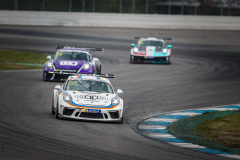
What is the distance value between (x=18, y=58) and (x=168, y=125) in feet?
53.5

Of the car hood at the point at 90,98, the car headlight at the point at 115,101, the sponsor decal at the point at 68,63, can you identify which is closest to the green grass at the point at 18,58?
the sponsor decal at the point at 68,63

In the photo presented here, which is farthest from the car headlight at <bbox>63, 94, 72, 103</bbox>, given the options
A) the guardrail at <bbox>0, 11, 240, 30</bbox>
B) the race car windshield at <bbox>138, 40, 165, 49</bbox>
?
the guardrail at <bbox>0, 11, 240, 30</bbox>

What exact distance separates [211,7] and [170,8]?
163 inches

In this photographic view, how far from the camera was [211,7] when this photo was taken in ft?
139

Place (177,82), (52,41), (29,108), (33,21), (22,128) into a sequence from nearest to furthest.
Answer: (22,128) → (29,108) → (177,82) → (52,41) → (33,21)

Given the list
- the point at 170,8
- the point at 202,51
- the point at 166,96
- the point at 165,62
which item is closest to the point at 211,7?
the point at 170,8

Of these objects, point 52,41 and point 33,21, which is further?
point 33,21

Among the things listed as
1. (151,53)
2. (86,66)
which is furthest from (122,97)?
(151,53)

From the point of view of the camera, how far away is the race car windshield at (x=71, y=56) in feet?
55.4

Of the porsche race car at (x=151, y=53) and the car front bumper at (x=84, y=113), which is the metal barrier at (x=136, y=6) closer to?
the porsche race car at (x=151, y=53)

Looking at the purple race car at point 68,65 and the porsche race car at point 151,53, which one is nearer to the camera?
the purple race car at point 68,65

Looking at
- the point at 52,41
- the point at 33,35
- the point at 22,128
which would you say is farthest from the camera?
the point at 33,35

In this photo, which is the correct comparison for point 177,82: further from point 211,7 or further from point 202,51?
point 211,7

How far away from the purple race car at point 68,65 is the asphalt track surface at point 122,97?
46cm
